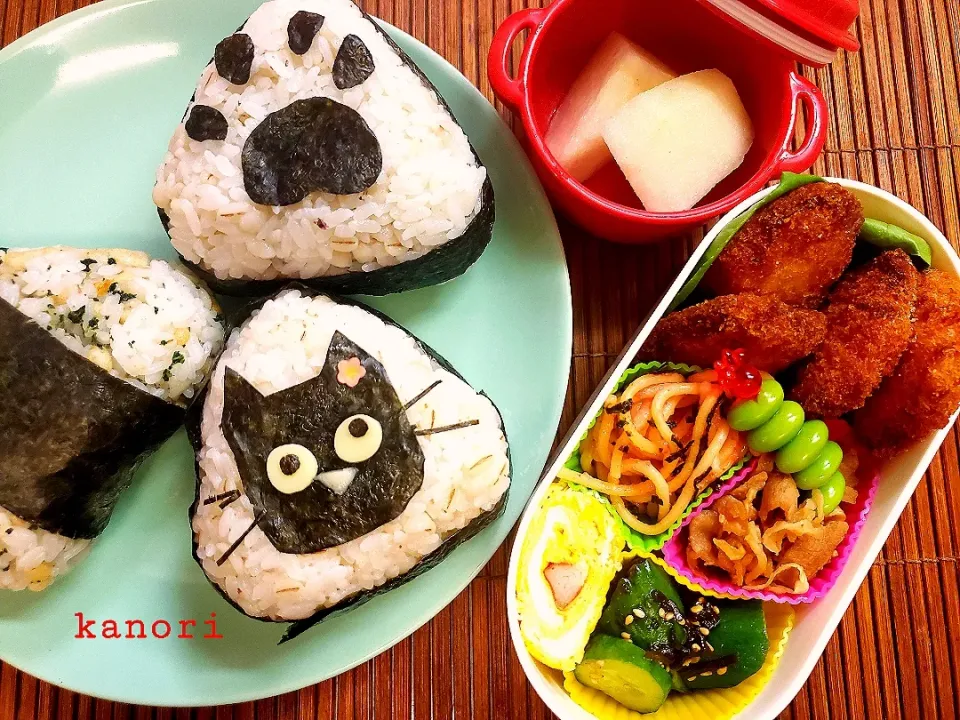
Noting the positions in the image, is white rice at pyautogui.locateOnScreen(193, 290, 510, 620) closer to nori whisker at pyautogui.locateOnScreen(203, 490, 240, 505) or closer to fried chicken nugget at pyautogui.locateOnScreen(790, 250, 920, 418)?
nori whisker at pyautogui.locateOnScreen(203, 490, 240, 505)

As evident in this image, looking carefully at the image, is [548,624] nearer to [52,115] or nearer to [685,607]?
[685,607]

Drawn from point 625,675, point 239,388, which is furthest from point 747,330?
point 239,388

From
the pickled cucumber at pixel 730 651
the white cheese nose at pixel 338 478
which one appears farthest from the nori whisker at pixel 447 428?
the pickled cucumber at pixel 730 651

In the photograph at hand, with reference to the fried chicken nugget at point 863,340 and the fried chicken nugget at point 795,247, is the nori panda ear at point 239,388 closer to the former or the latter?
the fried chicken nugget at point 795,247

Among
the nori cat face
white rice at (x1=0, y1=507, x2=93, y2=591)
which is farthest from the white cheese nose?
white rice at (x1=0, y1=507, x2=93, y2=591)

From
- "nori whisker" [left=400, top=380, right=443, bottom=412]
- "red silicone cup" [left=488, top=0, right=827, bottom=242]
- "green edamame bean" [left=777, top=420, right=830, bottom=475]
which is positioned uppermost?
"red silicone cup" [left=488, top=0, right=827, bottom=242]
